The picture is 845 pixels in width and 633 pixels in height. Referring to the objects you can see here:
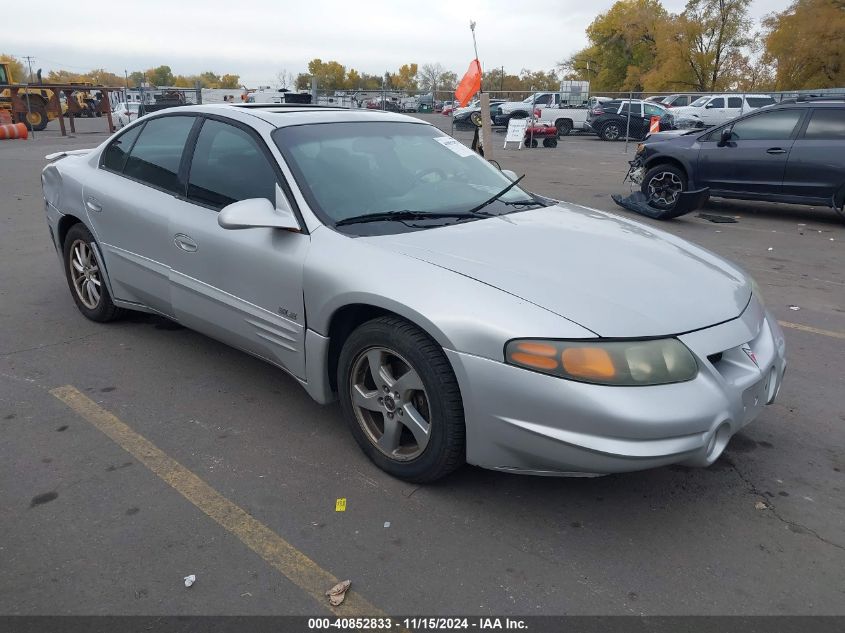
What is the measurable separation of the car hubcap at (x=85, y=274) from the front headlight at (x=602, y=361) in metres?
3.39

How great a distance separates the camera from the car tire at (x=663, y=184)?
10.0 meters

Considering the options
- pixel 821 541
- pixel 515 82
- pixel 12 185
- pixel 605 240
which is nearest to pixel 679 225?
pixel 605 240

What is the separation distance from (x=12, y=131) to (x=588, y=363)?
26.4 metres

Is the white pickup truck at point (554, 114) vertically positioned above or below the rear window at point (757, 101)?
below

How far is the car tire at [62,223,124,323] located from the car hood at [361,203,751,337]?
2589 mm

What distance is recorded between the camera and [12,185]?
12.1 meters

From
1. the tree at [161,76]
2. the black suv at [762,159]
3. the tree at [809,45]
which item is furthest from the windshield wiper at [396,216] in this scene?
the tree at [161,76]

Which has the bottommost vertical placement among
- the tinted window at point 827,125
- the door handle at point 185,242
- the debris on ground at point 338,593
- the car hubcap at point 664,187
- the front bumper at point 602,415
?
the debris on ground at point 338,593

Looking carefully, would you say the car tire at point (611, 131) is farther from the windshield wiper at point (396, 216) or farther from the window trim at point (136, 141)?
the windshield wiper at point (396, 216)

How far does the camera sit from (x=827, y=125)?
9.24 m

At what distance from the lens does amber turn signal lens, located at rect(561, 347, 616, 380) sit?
7.90ft

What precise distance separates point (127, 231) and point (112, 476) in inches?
67.9

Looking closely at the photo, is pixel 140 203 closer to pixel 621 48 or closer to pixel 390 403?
pixel 390 403

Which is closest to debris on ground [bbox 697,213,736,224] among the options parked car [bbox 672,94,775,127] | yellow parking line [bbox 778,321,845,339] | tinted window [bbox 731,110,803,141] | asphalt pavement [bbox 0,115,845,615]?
tinted window [bbox 731,110,803,141]
